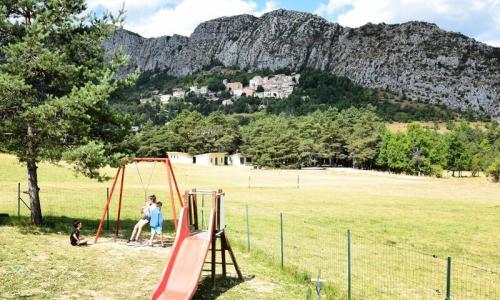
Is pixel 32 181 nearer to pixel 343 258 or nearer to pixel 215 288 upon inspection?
pixel 215 288

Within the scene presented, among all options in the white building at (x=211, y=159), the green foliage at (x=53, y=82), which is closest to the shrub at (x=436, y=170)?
the white building at (x=211, y=159)

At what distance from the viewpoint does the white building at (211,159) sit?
118188 mm

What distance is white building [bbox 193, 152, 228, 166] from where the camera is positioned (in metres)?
118

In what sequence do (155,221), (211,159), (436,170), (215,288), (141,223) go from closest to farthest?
1. (215,288)
2. (155,221)
3. (141,223)
4. (436,170)
5. (211,159)

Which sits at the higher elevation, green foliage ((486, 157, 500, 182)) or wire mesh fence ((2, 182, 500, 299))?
green foliage ((486, 157, 500, 182))

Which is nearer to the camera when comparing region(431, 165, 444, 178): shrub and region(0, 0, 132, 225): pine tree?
region(0, 0, 132, 225): pine tree

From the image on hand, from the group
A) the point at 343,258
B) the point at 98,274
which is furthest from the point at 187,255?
the point at 343,258

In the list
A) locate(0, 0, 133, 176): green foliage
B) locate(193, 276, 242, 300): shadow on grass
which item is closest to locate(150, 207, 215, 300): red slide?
locate(193, 276, 242, 300): shadow on grass

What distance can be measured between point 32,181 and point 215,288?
39.2 ft

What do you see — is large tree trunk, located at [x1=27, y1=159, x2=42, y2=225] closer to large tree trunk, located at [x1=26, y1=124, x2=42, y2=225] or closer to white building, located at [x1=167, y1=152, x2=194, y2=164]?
large tree trunk, located at [x1=26, y1=124, x2=42, y2=225]

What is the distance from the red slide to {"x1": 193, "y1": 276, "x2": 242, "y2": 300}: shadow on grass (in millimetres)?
896

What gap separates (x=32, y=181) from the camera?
2159 centimetres

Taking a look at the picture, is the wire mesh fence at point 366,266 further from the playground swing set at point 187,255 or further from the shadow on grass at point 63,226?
the shadow on grass at point 63,226

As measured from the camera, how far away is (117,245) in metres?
19.6
